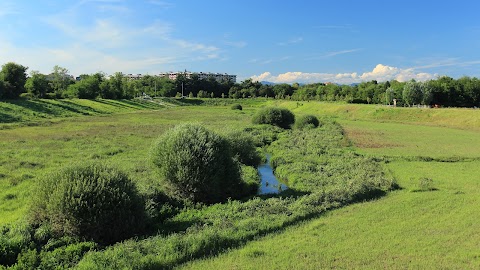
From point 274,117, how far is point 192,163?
46479 mm

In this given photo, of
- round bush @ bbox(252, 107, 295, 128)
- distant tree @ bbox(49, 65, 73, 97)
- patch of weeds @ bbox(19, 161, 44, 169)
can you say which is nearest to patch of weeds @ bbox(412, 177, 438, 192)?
patch of weeds @ bbox(19, 161, 44, 169)

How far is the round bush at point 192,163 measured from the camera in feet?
64.5

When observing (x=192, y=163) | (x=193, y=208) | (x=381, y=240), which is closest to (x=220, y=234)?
(x=193, y=208)

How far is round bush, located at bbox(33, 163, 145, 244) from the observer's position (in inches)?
549

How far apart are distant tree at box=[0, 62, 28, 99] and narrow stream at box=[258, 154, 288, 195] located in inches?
A: 2617

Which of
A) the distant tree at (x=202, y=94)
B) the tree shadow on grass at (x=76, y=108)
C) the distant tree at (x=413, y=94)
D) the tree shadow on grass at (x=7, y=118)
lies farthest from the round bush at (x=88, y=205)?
the distant tree at (x=202, y=94)

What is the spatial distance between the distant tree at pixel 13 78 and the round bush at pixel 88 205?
72995 millimetres

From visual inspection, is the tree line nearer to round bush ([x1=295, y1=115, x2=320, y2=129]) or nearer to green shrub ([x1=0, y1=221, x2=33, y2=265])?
round bush ([x1=295, y1=115, x2=320, y2=129])

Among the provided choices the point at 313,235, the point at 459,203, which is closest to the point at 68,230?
the point at 313,235

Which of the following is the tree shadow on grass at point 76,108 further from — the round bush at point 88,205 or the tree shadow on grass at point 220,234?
the tree shadow on grass at point 220,234

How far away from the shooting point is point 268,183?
2716cm

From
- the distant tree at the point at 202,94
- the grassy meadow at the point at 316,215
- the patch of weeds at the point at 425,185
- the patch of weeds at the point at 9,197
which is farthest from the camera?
the distant tree at the point at 202,94

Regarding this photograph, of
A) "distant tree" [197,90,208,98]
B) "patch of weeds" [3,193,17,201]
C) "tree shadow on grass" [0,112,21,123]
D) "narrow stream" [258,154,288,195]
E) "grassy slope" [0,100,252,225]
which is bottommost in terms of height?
"narrow stream" [258,154,288,195]

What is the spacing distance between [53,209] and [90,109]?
81881 mm
